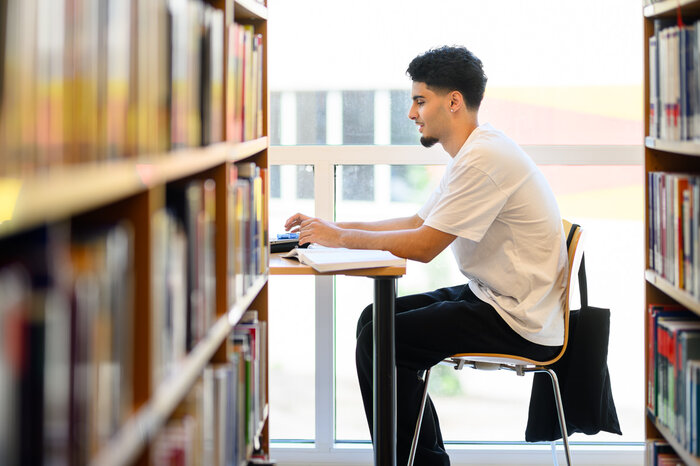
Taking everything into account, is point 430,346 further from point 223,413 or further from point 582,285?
point 223,413

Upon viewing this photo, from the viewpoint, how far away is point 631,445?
2729 millimetres

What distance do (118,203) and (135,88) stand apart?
0.14 m

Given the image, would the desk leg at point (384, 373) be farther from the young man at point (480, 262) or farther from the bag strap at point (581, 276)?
the bag strap at point (581, 276)

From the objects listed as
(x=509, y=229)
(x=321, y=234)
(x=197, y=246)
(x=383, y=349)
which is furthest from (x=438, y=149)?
(x=197, y=246)

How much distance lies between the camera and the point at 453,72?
7.80 feet

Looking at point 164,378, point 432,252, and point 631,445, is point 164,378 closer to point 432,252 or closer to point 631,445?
point 432,252

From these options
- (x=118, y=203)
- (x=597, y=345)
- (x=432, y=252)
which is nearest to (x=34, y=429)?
(x=118, y=203)

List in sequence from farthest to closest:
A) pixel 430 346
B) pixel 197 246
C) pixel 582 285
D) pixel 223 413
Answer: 1. pixel 582 285
2. pixel 430 346
3. pixel 223 413
4. pixel 197 246

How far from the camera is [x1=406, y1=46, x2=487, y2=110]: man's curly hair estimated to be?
2385mm

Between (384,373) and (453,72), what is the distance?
37.8 inches

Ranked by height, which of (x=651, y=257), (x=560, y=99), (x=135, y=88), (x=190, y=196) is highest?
(x=560, y=99)

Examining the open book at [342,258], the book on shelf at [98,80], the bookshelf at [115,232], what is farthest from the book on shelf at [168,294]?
the open book at [342,258]

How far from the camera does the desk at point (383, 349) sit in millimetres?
2020

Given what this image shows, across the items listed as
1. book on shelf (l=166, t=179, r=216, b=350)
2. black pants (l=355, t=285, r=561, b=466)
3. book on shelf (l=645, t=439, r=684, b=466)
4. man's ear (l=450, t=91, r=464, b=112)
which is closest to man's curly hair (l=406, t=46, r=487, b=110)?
man's ear (l=450, t=91, r=464, b=112)
